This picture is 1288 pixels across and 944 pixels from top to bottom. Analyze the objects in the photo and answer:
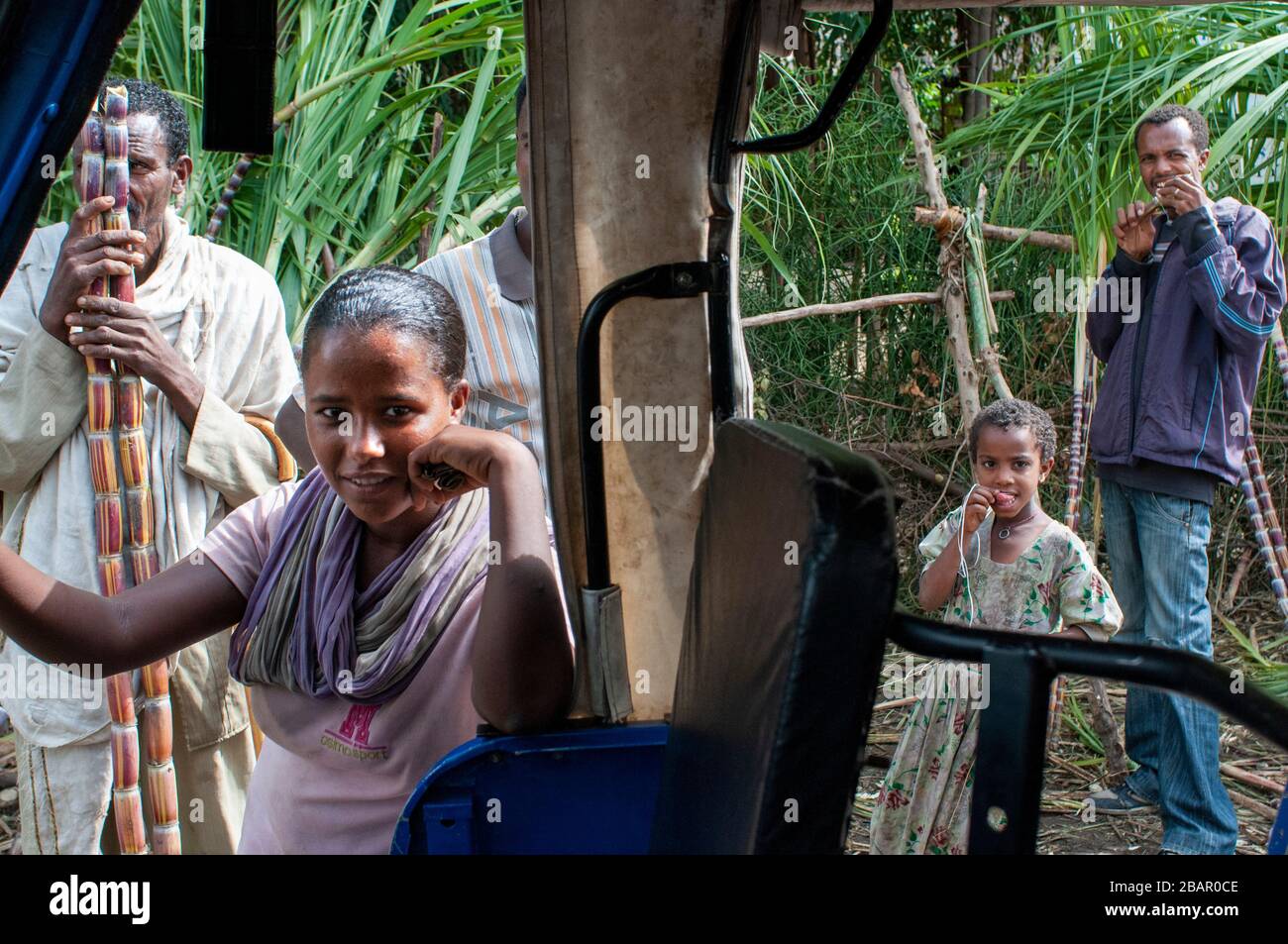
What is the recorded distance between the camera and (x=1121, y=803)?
3.85 metres

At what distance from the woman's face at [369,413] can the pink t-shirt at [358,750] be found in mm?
195

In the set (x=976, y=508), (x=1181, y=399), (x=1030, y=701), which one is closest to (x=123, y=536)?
(x=976, y=508)

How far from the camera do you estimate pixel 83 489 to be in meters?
2.56

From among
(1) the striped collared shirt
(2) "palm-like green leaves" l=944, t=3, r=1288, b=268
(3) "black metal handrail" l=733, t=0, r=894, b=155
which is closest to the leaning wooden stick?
(1) the striped collared shirt

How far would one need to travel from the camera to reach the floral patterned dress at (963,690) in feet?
9.26

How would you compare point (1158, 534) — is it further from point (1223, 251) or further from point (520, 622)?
point (520, 622)

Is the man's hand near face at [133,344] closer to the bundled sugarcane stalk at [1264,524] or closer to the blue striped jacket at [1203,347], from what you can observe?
the blue striped jacket at [1203,347]

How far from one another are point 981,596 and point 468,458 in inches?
71.8

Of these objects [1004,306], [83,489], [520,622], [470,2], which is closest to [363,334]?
[520,622]

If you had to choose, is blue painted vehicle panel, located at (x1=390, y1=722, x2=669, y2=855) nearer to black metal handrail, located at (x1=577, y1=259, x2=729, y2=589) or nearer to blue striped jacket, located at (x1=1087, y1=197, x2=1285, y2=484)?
black metal handrail, located at (x1=577, y1=259, x2=729, y2=589)

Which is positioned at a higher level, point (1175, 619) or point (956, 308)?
point (956, 308)

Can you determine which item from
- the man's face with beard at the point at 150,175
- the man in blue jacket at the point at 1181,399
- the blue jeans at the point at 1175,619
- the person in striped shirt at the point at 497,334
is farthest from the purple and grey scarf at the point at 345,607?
the man in blue jacket at the point at 1181,399

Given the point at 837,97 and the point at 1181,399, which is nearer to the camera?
the point at 837,97

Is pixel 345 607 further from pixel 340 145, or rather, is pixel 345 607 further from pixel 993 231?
pixel 993 231
